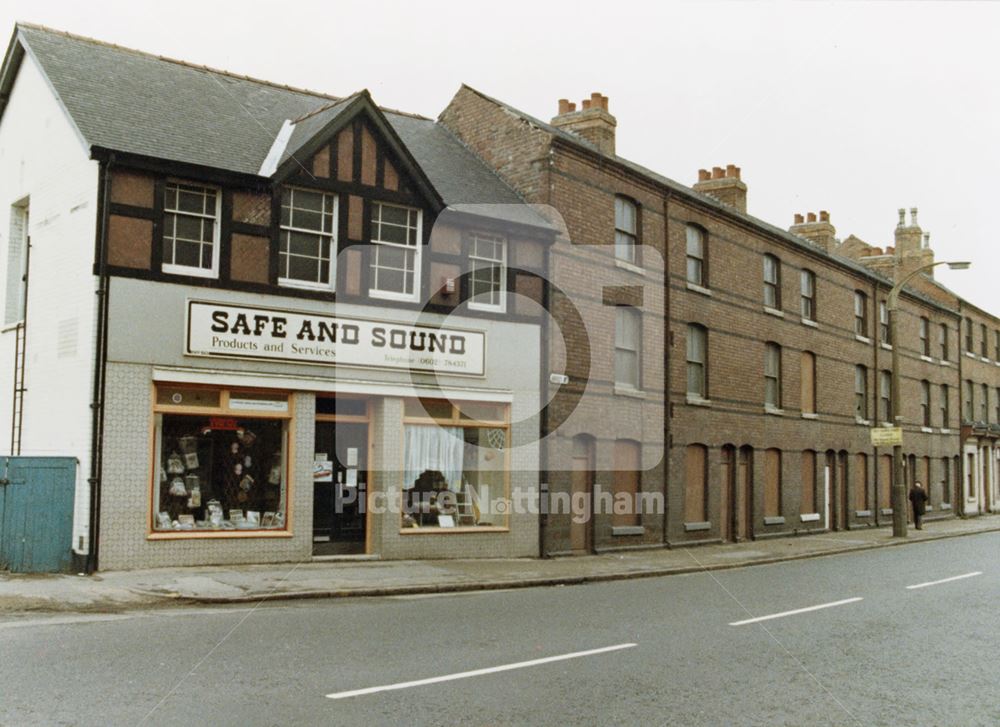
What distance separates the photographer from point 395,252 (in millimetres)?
18422

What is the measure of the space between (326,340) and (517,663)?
9.39m

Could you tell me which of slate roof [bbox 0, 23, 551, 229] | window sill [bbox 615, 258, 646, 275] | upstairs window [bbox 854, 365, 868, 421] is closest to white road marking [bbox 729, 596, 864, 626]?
slate roof [bbox 0, 23, 551, 229]

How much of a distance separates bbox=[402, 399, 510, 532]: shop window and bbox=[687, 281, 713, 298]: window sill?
8.04m

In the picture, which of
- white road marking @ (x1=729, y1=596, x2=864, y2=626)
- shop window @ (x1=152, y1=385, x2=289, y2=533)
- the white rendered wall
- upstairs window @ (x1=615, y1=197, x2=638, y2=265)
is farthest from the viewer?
upstairs window @ (x1=615, y1=197, x2=638, y2=265)

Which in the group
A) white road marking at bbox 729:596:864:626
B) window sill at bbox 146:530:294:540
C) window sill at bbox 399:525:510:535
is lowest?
white road marking at bbox 729:596:864:626

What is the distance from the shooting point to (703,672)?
884 cm

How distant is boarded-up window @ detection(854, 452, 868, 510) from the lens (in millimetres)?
34750

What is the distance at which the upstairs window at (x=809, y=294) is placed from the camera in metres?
31.9

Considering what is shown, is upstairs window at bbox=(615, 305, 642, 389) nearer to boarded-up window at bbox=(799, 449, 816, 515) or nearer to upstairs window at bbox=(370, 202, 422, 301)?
upstairs window at bbox=(370, 202, 422, 301)

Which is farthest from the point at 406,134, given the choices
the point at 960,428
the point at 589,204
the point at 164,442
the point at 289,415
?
the point at 960,428

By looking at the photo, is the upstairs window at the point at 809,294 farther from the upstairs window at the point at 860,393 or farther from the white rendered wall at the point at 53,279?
the white rendered wall at the point at 53,279

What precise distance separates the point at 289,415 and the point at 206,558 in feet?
9.02

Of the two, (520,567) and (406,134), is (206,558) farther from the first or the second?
(406,134)

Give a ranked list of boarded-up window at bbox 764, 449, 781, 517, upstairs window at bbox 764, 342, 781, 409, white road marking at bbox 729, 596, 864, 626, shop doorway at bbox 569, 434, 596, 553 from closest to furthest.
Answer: white road marking at bbox 729, 596, 864, 626, shop doorway at bbox 569, 434, 596, 553, boarded-up window at bbox 764, 449, 781, 517, upstairs window at bbox 764, 342, 781, 409
